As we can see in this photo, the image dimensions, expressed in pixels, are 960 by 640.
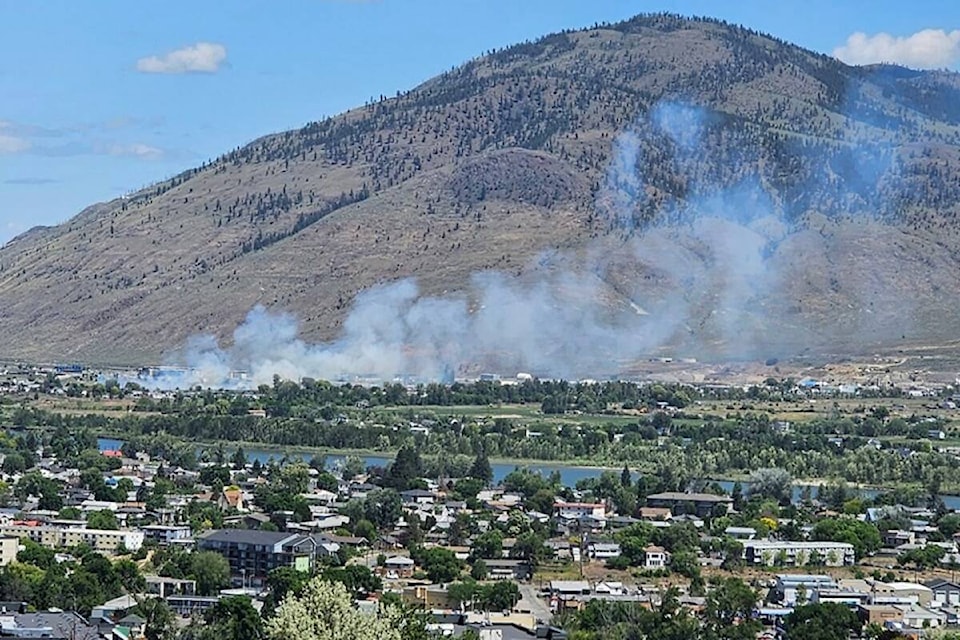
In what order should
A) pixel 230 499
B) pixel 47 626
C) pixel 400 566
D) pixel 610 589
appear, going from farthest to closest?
pixel 230 499
pixel 400 566
pixel 610 589
pixel 47 626

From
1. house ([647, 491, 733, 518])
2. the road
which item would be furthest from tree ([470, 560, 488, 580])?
house ([647, 491, 733, 518])

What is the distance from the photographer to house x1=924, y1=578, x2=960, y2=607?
53.1 m

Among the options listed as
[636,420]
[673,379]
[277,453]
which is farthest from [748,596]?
[673,379]

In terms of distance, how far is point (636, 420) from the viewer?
10919 centimetres

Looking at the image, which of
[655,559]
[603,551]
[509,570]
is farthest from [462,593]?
[603,551]

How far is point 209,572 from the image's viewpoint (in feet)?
176

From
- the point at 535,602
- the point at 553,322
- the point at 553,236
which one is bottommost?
the point at 535,602

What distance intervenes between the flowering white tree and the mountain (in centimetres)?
10641

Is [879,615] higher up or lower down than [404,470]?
lower down

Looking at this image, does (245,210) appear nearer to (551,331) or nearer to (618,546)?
(551,331)

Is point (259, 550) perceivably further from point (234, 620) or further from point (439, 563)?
point (234, 620)

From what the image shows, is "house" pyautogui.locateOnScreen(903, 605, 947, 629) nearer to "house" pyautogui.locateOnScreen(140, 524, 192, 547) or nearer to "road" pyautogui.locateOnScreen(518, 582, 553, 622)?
"road" pyautogui.locateOnScreen(518, 582, 553, 622)

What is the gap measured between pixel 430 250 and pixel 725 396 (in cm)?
4095

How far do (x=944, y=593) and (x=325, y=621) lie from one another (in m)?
26.3
